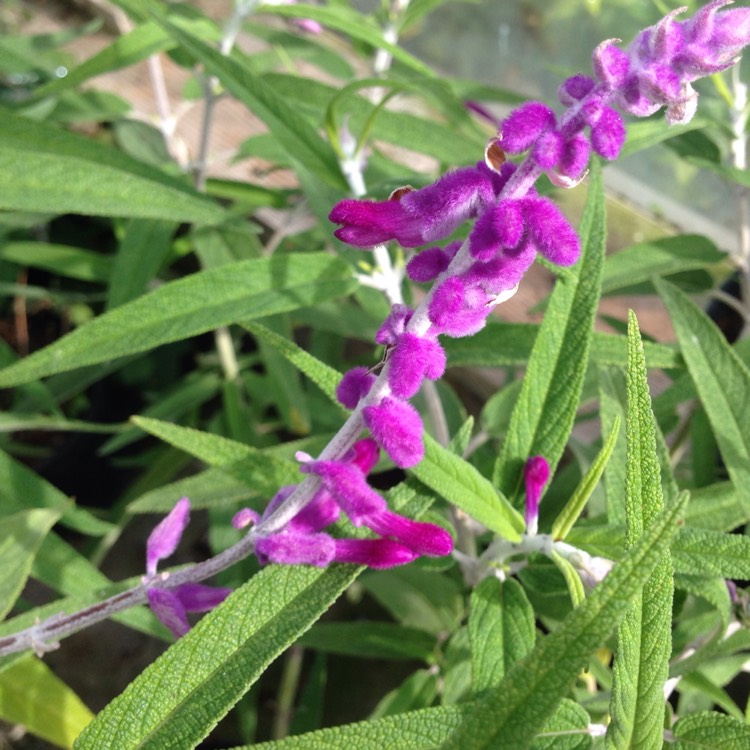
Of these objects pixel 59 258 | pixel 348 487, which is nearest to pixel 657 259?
pixel 348 487

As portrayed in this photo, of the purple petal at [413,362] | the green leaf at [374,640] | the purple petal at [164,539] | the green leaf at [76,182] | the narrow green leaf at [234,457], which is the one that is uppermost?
the green leaf at [76,182]

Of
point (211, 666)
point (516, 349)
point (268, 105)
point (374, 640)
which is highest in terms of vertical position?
point (268, 105)

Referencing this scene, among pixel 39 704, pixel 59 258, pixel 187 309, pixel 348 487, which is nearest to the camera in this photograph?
pixel 348 487

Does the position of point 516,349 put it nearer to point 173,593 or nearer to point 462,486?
point 462,486

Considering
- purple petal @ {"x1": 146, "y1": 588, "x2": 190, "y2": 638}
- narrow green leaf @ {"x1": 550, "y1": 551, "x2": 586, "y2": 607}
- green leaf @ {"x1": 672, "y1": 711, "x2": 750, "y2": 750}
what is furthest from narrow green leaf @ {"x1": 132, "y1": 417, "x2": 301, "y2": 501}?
green leaf @ {"x1": 672, "y1": 711, "x2": 750, "y2": 750}

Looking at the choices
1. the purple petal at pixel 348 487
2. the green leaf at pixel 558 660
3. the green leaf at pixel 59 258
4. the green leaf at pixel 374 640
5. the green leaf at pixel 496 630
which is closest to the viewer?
the green leaf at pixel 558 660

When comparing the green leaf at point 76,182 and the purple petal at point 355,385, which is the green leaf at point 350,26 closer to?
the green leaf at point 76,182

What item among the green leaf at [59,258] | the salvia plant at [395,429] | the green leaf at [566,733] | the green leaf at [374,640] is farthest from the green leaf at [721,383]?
the green leaf at [59,258]
